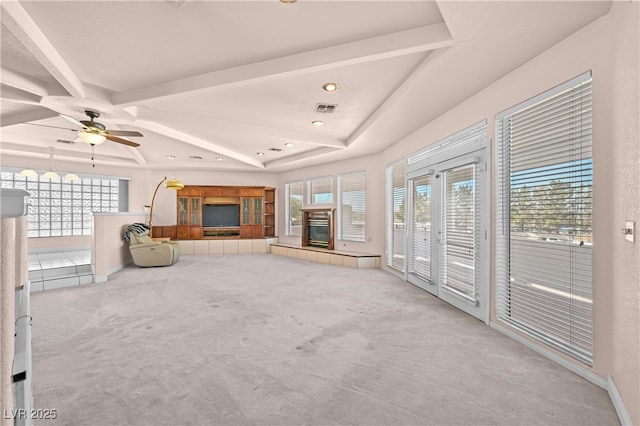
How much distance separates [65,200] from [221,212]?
3.99 meters

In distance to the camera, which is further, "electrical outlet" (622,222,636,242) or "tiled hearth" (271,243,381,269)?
"tiled hearth" (271,243,381,269)

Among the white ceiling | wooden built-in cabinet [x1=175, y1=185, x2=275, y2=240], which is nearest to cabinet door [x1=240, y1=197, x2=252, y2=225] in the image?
wooden built-in cabinet [x1=175, y1=185, x2=275, y2=240]

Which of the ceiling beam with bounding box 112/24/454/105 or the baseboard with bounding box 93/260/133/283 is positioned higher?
the ceiling beam with bounding box 112/24/454/105

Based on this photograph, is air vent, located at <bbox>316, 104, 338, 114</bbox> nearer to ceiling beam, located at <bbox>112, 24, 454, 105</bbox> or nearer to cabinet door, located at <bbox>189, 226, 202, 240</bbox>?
ceiling beam, located at <bbox>112, 24, 454, 105</bbox>

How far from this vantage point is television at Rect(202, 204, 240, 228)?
9047mm

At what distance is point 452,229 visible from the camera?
3.94 meters

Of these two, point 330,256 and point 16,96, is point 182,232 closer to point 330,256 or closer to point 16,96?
point 330,256

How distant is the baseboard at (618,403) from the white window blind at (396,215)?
3577 mm

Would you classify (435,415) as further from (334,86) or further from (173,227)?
(173,227)

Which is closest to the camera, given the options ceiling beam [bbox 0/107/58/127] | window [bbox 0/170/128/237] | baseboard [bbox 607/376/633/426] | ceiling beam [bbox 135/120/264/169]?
baseboard [bbox 607/376/633/426]

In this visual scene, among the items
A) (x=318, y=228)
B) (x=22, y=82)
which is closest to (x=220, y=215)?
(x=318, y=228)

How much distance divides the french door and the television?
585 cm

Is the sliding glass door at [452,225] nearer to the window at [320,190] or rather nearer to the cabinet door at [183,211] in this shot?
the window at [320,190]

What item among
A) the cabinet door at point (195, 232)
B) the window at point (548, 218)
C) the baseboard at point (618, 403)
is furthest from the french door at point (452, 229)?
the cabinet door at point (195, 232)
